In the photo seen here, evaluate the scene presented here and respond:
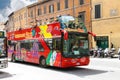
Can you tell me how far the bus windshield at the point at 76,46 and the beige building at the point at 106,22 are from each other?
58.0 ft

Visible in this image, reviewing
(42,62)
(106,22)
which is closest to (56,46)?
(42,62)

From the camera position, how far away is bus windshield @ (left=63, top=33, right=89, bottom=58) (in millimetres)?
17156

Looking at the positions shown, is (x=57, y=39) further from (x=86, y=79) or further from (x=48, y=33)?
(x=86, y=79)

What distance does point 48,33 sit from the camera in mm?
19156

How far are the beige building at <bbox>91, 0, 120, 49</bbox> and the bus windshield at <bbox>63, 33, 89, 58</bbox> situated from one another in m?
17.7

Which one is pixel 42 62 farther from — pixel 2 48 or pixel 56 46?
pixel 2 48

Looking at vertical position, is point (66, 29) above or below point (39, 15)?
below

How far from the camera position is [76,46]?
1752 centimetres

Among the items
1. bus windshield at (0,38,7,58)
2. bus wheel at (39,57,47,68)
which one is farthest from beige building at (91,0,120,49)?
bus windshield at (0,38,7,58)

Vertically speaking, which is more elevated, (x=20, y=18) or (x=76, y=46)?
(x=20, y=18)

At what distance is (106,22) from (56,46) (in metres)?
21.6

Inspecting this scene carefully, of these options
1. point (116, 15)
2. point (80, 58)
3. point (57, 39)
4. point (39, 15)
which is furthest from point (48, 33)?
point (39, 15)

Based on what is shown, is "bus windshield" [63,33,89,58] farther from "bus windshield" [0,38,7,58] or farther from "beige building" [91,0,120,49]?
"beige building" [91,0,120,49]

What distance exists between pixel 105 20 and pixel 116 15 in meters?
2.17
